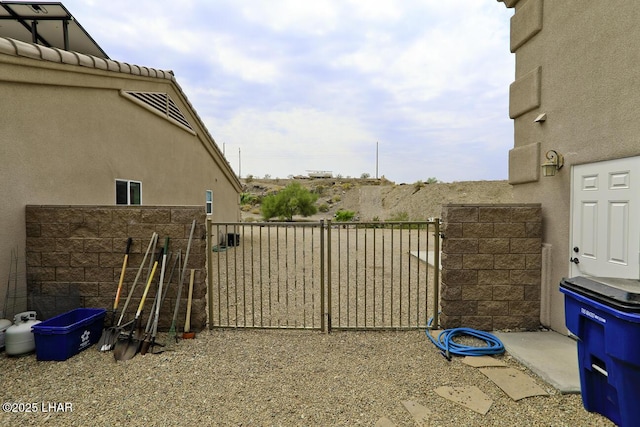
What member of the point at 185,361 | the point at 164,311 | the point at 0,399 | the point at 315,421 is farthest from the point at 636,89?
the point at 0,399

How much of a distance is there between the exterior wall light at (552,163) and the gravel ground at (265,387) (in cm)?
253

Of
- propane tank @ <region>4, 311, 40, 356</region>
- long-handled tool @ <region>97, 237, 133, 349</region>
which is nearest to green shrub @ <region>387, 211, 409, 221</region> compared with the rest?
long-handled tool @ <region>97, 237, 133, 349</region>

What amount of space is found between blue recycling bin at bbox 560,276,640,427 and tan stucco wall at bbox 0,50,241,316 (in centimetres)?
652

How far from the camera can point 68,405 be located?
294 centimetres

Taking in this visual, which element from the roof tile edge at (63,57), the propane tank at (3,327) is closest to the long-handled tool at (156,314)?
the propane tank at (3,327)

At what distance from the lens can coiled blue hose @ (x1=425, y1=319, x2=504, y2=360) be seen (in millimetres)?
3877

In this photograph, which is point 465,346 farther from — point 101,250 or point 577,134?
point 101,250

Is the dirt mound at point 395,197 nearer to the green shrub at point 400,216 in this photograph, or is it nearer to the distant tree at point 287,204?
the green shrub at point 400,216

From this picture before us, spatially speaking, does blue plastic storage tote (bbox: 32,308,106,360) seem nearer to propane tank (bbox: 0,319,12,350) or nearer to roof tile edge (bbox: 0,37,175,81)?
propane tank (bbox: 0,319,12,350)

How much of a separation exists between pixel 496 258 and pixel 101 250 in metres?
5.63

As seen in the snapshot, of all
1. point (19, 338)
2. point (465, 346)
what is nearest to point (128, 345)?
point (19, 338)

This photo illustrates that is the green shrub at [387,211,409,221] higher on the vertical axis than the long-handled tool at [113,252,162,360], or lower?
higher

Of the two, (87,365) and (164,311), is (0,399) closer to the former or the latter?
(87,365)

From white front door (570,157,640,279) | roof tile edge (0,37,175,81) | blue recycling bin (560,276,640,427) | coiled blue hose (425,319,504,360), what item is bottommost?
coiled blue hose (425,319,504,360)
